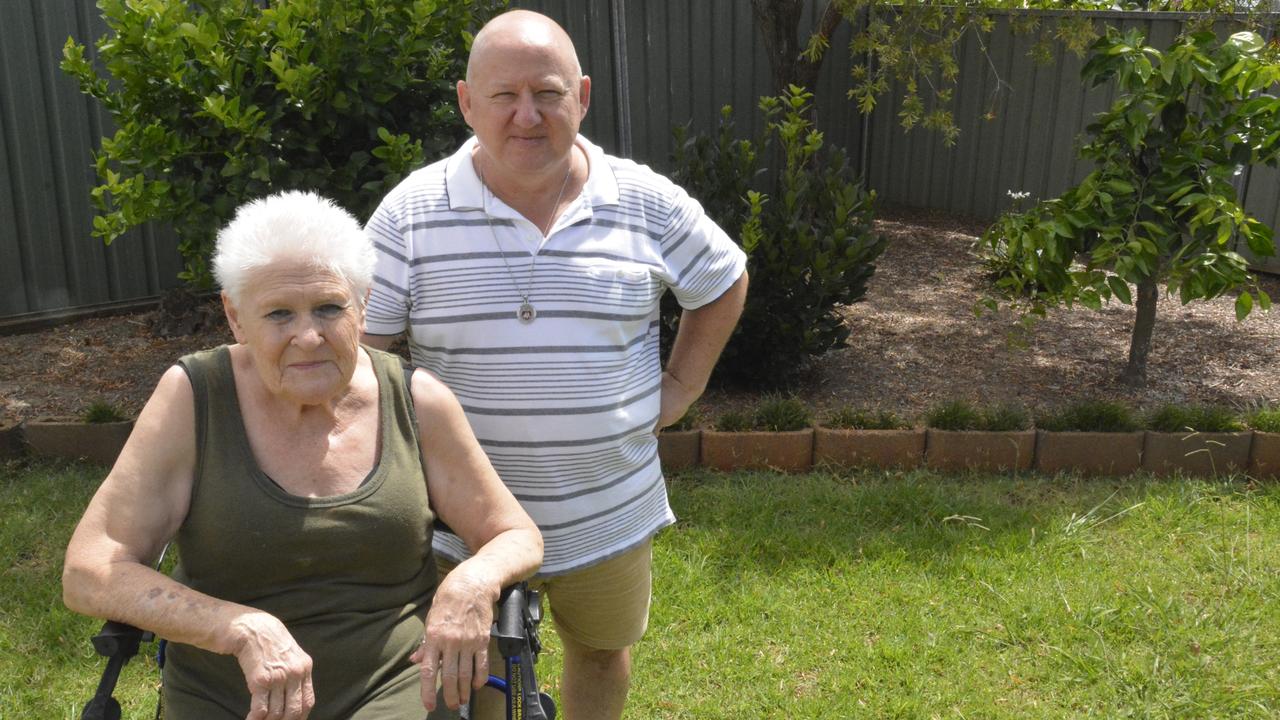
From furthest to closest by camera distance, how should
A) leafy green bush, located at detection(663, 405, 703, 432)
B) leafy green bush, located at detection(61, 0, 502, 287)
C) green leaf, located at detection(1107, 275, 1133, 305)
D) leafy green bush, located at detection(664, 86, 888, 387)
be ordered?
leafy green bush, located at detection(664, 86, 888, 387) → green leaf, located at detection(1107, 275, 1133, 305) → leafy green bush, located at detection(663, 405, 703, 432) → leafy green bush, located at detection(61, 0, 502, 287)

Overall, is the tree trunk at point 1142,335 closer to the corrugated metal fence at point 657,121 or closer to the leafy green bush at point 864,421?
the leafy green bush at point 864,421

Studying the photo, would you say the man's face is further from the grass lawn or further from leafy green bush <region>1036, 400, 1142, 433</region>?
leafy green bush <region>1036, 400, 1142, 433</region>

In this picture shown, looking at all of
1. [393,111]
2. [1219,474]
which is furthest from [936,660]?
[393,111]

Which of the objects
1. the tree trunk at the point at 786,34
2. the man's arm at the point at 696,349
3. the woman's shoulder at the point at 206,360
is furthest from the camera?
the tree trunk at the point at 786,34

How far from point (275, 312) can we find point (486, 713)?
3.33ft

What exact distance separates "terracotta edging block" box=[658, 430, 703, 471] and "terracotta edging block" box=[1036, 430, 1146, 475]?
1.40 metres

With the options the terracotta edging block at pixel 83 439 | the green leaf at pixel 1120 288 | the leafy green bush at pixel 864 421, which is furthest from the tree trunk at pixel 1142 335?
the terracotta edging block at pixel 83 439

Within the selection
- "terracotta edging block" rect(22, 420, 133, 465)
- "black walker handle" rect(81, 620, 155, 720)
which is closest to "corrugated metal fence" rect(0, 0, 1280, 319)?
"terracotta edging block" rect(22, 420, 133, 465)

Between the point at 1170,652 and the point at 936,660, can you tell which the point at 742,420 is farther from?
the point at 1170,652

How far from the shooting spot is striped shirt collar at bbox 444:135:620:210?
222 centimetres

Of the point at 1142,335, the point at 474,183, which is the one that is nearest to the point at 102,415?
the point at 474,183

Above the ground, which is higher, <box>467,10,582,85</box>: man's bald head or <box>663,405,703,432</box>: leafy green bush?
<box>467,10,582,85</box>: man's bald head

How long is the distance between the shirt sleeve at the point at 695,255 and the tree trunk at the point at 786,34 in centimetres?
414

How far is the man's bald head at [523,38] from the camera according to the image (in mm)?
2135
